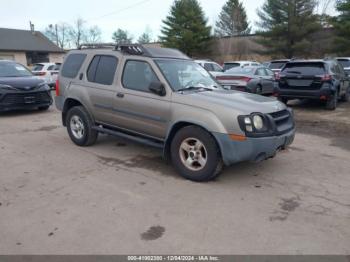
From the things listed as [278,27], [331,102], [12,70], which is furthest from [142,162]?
[278,27]

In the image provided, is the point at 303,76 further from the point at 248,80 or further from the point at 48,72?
the point at 48,72

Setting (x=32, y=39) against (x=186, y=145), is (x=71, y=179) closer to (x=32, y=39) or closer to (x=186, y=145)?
(x=186, y=145)

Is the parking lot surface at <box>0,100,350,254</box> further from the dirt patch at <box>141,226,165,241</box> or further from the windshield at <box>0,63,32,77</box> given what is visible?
the windshield at <box>0,63,32,77</box>

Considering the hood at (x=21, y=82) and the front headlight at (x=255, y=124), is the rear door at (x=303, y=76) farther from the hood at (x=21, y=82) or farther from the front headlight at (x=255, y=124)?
the hood at (x=21, y=82)

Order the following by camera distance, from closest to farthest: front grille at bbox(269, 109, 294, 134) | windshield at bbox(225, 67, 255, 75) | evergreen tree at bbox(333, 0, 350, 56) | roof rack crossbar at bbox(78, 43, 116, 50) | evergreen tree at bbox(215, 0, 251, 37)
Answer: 1. front grille at bbox(269, 109, 294, 134)
2. roof rack crossbar at bbox(78, 43, 116, 50)
3. windshield at bbox(225, 67, 255, 75)
4. evergreen tree at bbox(333, 0, 350, 56)
5. evergreen tree at bbox(215, 0, 251, 37)

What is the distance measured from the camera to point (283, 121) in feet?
16.6

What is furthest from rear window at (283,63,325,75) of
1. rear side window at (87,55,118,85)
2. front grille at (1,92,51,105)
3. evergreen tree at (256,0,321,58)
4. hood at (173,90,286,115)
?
evergreen tree at (256,0,321,58)

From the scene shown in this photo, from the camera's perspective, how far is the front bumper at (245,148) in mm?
4430

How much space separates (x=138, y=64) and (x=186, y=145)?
5.50 ft

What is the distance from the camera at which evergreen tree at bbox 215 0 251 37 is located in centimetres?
5888

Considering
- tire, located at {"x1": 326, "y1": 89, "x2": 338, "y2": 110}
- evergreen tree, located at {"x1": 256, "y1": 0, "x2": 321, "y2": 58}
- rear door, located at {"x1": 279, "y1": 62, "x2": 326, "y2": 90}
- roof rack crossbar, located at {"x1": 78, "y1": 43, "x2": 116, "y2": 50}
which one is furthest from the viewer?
evergreen tree, located at {"x1": 256, "y1": 0, "x2": 321, "y2": 58}

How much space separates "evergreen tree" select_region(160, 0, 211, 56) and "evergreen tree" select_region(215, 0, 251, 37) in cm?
1572

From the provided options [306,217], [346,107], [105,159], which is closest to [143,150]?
[105,159]

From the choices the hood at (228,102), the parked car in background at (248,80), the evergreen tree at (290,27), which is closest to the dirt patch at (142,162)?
the hood at (228,102)
